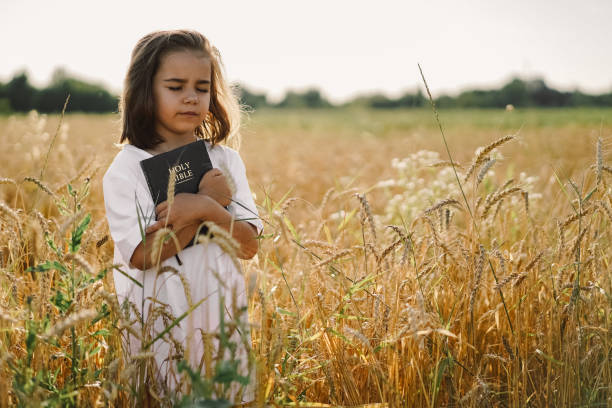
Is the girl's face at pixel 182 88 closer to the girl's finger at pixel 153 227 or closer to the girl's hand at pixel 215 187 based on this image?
the girl's hand at pixel 215 187

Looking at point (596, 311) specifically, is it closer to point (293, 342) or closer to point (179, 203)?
point (293, 342)

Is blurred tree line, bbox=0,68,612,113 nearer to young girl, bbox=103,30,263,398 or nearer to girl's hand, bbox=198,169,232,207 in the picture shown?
young girl, bbox=103,30,263,398

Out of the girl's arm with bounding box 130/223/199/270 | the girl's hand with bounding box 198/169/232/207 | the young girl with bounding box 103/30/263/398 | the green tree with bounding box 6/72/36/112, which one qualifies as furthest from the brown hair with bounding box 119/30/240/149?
the green tree with bounding box 6/72/36/112

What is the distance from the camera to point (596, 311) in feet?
5.70

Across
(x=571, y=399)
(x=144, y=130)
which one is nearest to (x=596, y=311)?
(x=571, y=399)

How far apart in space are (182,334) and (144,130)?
30.6 inches

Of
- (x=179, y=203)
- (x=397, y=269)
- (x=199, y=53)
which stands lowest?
(x=397, y=269)

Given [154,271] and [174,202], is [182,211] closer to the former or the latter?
[174,202]

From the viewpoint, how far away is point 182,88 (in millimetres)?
1690

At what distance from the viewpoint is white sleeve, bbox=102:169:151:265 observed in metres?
1.48

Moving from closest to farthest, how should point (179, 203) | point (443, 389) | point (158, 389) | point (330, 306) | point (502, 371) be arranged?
point (158, 389) < point (179, 203) < point (443, 389) < point (502, 371) < point (330, 306)

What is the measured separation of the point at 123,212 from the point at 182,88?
50cm

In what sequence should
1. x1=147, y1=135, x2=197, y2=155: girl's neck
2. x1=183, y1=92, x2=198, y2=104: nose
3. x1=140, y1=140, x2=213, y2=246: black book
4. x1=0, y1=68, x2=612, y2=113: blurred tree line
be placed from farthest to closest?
x1=0, y1=68, x2=612, y2=113: blurred tree line < x1=147, y1=135, x2=197, y2=155: girl's neck < x1=183, y1=92, x2=198, y2=104: nose < x1=140, y1=140, x2=213, y2=246: black book

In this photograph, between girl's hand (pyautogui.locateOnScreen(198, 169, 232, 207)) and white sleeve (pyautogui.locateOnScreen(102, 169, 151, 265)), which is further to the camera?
girl's hand (pyautogui.locateOnScreen(198, 169, 232, 207))
